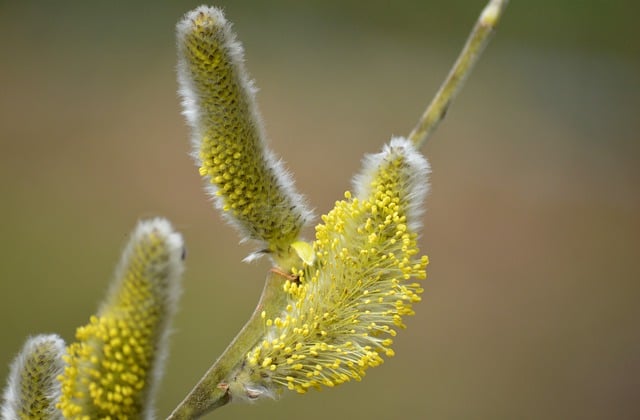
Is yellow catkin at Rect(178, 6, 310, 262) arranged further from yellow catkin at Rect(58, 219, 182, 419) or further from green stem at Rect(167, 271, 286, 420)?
yellow catkin at Rect(58, 219, 182, 419)

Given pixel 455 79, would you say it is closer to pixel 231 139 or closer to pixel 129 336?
pixel 231 139

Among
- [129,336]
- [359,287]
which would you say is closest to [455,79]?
[359,287]

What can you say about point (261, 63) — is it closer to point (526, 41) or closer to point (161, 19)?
point (161, 19)

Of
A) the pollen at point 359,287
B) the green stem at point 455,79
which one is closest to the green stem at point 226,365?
the pollen at point 359,287

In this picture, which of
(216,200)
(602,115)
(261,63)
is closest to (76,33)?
(261,63)

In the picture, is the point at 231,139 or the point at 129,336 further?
the point at 231,139

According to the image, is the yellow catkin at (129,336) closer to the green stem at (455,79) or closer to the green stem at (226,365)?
the green stem at (226,365)
